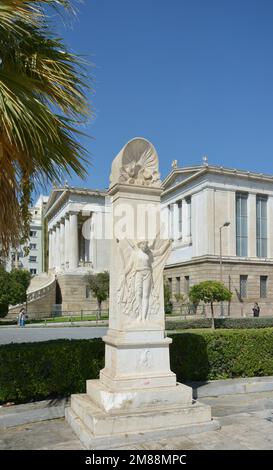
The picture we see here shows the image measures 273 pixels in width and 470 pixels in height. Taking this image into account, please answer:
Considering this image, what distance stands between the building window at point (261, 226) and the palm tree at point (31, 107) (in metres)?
48.9

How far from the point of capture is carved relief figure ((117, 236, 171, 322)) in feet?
22.6

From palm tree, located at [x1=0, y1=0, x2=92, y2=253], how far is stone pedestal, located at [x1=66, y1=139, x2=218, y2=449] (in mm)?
1355

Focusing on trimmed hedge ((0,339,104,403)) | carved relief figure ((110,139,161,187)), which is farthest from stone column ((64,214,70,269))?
carved relief figure ((110,139,161,187))

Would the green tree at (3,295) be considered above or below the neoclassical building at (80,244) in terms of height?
below

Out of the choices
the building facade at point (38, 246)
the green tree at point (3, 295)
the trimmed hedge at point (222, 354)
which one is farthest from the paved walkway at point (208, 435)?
the building facade at point (38, 246)

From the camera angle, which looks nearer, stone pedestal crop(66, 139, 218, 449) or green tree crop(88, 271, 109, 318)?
stone pedestal crop(66, 139, 218, 449)

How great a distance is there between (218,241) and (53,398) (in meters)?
43.1

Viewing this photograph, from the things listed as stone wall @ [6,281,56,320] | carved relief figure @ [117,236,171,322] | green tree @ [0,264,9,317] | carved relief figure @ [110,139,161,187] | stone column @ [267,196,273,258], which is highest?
stone column @ [267,196,273,258]

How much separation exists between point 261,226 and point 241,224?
321cm

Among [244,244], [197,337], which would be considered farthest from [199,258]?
[197,337]

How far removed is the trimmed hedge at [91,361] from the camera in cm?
743

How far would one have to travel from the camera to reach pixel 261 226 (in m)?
53.9

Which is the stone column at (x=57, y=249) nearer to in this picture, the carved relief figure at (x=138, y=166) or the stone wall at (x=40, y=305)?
the stone wall at (x=40, y=305)

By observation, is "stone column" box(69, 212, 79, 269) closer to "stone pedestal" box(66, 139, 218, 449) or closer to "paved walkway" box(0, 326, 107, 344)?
"paved walkway" box(0, 326, 107, 344)
